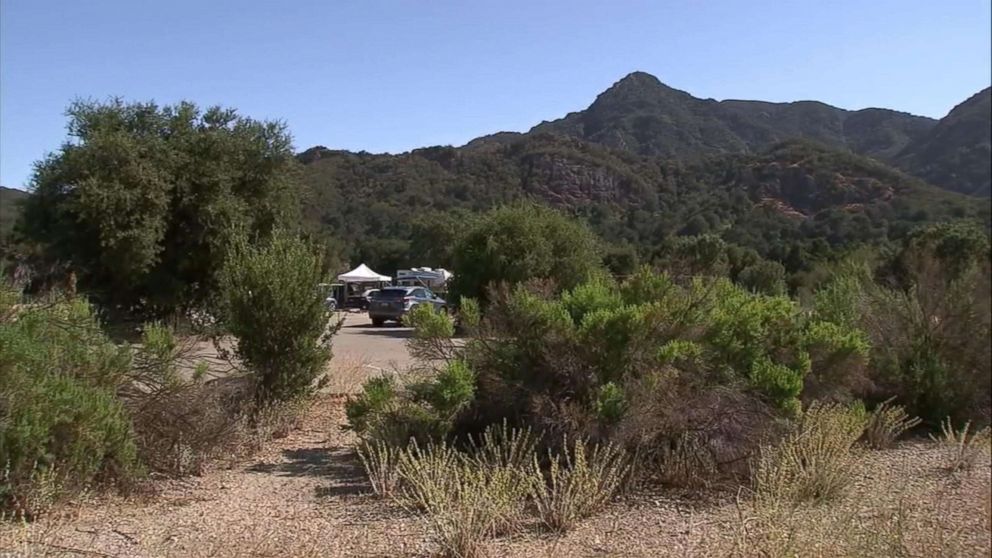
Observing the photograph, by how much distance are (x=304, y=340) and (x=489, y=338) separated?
124 inches

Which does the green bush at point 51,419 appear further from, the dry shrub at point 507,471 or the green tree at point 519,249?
the green tree at point 519,249

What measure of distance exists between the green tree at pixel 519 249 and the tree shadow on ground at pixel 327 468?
Result: 15.2 m

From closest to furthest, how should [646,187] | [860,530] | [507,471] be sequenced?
1. [860,530]
2. [507,471]
3. [646,187]

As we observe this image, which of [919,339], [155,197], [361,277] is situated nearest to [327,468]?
[919,339]

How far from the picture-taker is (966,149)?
404 centimetres

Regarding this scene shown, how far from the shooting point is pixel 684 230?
118 ft

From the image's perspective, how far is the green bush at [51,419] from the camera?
21.5ft

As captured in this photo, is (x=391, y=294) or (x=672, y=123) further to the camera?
(x=672, y=123)

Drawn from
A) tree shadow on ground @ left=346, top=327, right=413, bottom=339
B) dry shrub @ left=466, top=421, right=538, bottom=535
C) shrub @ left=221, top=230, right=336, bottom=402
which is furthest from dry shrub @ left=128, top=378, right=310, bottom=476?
tree shadow on ground @ left=346, top=327, right=413, bottom=339

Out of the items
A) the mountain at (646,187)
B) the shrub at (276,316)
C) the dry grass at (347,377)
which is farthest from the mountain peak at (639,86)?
the shrub at (276,316)

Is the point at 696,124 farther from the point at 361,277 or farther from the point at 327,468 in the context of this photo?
the point at 327,468

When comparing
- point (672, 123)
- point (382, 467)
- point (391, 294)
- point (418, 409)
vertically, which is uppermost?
point (672, 123)

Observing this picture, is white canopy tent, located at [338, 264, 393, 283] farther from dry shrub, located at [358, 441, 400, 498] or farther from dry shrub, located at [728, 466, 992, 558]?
dry shrub, located at [728, 466, 992, 558]

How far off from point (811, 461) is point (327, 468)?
4479 mm
